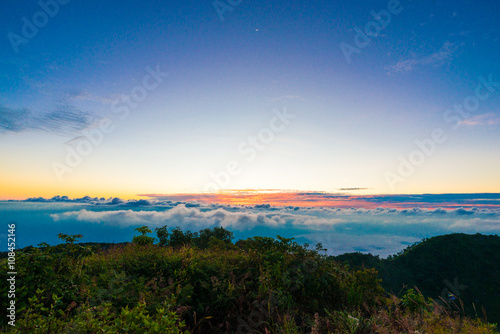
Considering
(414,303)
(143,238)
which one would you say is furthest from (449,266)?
(143,238)

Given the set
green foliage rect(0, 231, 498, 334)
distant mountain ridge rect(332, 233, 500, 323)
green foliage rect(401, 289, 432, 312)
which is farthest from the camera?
distant mountain ridge rect(332, 233, 500, 323)

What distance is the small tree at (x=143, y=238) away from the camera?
31.2 feet

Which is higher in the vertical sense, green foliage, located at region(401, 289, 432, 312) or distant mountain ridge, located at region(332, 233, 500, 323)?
green foliage, located at region(401, 289, 432, 312)

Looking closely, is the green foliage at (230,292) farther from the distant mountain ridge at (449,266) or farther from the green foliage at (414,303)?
the distant mountain ridge at (449,266)

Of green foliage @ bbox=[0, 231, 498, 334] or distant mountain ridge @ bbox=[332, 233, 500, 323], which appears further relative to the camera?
distant mountain ridge @ bbox=[332, 233, 500, 323]

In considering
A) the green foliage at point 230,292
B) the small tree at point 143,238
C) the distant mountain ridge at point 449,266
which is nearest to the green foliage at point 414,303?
the green foliage at point 230,292

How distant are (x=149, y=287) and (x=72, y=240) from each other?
7.83 ft

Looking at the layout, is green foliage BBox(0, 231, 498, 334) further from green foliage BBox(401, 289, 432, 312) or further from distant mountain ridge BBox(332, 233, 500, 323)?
distant mountain ridge BBox(332, 233, 500, 323)

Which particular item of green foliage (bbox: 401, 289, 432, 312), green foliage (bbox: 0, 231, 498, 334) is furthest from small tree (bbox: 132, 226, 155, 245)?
green foliage (bbox: 401, 289, 432, 312)

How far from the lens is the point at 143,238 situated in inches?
376

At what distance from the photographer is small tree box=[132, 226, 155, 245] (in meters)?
9.52

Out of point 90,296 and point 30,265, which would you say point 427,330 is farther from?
point 30,265

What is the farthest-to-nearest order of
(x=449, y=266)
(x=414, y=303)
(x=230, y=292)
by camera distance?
(x=449, y=266), (x=414, y=303), (x=230, y=292)

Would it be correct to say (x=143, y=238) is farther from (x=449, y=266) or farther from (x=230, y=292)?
(x=449, y=266)
